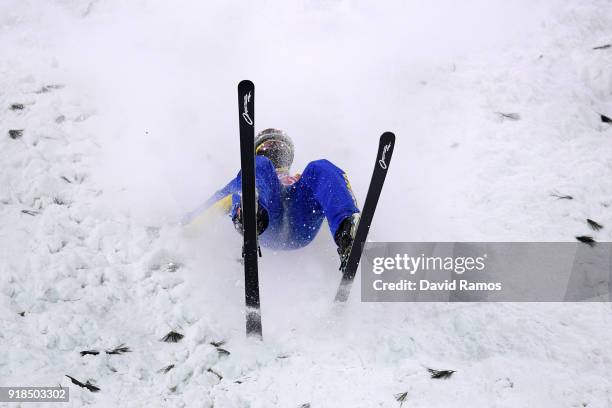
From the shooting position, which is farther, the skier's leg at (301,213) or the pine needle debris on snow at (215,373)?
the skier's leg at (301,213)

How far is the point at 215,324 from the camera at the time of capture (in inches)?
121

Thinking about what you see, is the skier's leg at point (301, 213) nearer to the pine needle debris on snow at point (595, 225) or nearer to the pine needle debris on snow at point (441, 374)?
the pine needle debris on snow at point (441, 374)

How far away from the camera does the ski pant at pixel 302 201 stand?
324 centimetres

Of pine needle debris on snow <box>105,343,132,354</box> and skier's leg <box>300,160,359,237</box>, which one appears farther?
skier's leg <box>300,160,359,237</box>

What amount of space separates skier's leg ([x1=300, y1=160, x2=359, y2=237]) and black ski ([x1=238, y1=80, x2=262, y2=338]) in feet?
1.92

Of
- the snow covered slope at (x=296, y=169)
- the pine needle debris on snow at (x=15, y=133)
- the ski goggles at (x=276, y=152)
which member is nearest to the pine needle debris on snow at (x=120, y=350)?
the snow covered slope at (x=296, y=169)

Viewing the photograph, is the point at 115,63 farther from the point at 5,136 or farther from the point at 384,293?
the point at 384,293

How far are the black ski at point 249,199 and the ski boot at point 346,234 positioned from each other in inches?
22.3

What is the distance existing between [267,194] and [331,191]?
431 millimetres

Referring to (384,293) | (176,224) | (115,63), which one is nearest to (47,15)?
(115,63)

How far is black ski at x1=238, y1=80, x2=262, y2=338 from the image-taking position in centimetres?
264

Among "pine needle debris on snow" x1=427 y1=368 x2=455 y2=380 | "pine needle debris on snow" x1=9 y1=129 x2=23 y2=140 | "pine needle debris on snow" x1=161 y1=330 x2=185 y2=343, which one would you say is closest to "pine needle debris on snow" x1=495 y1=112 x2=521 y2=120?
"pine needle debris on snow" x1=427 y1=368 x2=455 y2=380

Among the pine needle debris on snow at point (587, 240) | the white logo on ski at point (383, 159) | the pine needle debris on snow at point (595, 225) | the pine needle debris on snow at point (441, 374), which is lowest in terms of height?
the pine needle debris on snow at point (441, 374)

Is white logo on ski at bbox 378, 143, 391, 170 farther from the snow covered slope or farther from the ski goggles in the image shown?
the ski goggles
